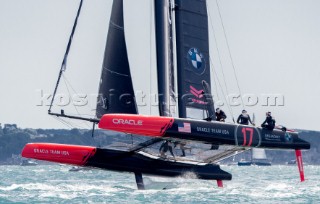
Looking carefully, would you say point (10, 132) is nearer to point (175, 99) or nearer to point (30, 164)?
point (30, 164)

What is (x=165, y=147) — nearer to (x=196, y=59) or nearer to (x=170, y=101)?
(x=170, y=101)

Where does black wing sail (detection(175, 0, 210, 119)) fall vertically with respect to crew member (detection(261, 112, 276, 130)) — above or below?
above

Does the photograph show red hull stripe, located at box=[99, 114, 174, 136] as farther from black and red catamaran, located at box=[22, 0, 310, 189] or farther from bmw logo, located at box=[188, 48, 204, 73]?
bmw logo, located at box=[188, 48, 204, 73]

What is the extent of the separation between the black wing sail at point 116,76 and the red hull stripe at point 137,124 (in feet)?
8.37

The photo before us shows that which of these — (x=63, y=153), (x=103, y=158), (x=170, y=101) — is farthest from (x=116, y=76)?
(x=63, y=153)

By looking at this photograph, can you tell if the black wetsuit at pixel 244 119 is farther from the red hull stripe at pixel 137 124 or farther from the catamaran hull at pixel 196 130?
the red hull stripe at pixel 137 124

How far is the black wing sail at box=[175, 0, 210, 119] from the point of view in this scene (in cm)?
2139

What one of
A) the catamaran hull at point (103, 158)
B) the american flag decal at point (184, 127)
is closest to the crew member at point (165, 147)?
the catamaran hull at point (103, 158)

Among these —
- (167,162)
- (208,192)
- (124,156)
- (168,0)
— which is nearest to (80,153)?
(124,156)

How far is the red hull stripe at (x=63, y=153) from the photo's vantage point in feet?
66.5

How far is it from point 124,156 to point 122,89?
6.68ft

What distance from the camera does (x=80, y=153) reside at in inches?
798

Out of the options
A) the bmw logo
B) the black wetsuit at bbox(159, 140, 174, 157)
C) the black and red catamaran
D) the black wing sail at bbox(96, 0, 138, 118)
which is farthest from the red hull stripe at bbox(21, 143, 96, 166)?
the bmw logo

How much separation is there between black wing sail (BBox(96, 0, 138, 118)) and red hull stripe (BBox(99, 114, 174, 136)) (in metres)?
2.55
